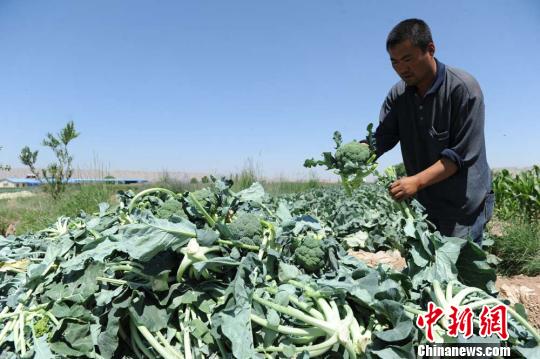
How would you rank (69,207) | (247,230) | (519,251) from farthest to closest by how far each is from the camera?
(69,207) < (519,251) < (247,230)

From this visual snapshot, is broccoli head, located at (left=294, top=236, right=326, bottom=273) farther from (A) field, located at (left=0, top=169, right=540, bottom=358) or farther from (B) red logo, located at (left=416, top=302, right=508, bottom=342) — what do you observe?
(B) red logo, located at (left=416, top=302, right=508, bottom=342)

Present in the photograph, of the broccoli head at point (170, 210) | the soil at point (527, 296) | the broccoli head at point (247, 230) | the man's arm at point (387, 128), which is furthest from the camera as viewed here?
the soil at point (527, 296)

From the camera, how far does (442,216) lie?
2.39 m

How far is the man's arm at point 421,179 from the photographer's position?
1.83m

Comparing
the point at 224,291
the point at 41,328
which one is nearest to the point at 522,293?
the point at 224,291

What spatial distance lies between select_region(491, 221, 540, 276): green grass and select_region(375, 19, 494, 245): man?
2215mm

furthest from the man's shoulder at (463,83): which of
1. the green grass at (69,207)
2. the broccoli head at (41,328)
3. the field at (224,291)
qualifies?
the green grass at (69,207)

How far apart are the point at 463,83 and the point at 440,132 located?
0.32 meters

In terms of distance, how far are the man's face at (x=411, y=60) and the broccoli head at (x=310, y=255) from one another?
139cm

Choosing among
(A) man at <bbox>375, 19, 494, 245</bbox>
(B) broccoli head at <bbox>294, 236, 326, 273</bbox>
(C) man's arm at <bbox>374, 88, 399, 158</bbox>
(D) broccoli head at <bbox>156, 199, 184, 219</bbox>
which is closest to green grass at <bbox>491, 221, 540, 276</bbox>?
(A) man at <bbox>375, 19, 494, 245</bbox>

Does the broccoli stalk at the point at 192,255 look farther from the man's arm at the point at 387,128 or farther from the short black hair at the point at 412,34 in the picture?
the man's arm at the point at 387,128

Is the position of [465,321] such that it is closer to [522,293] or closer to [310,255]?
[310,255]

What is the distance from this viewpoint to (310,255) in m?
1.31

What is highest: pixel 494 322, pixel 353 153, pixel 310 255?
pixel 353 153
